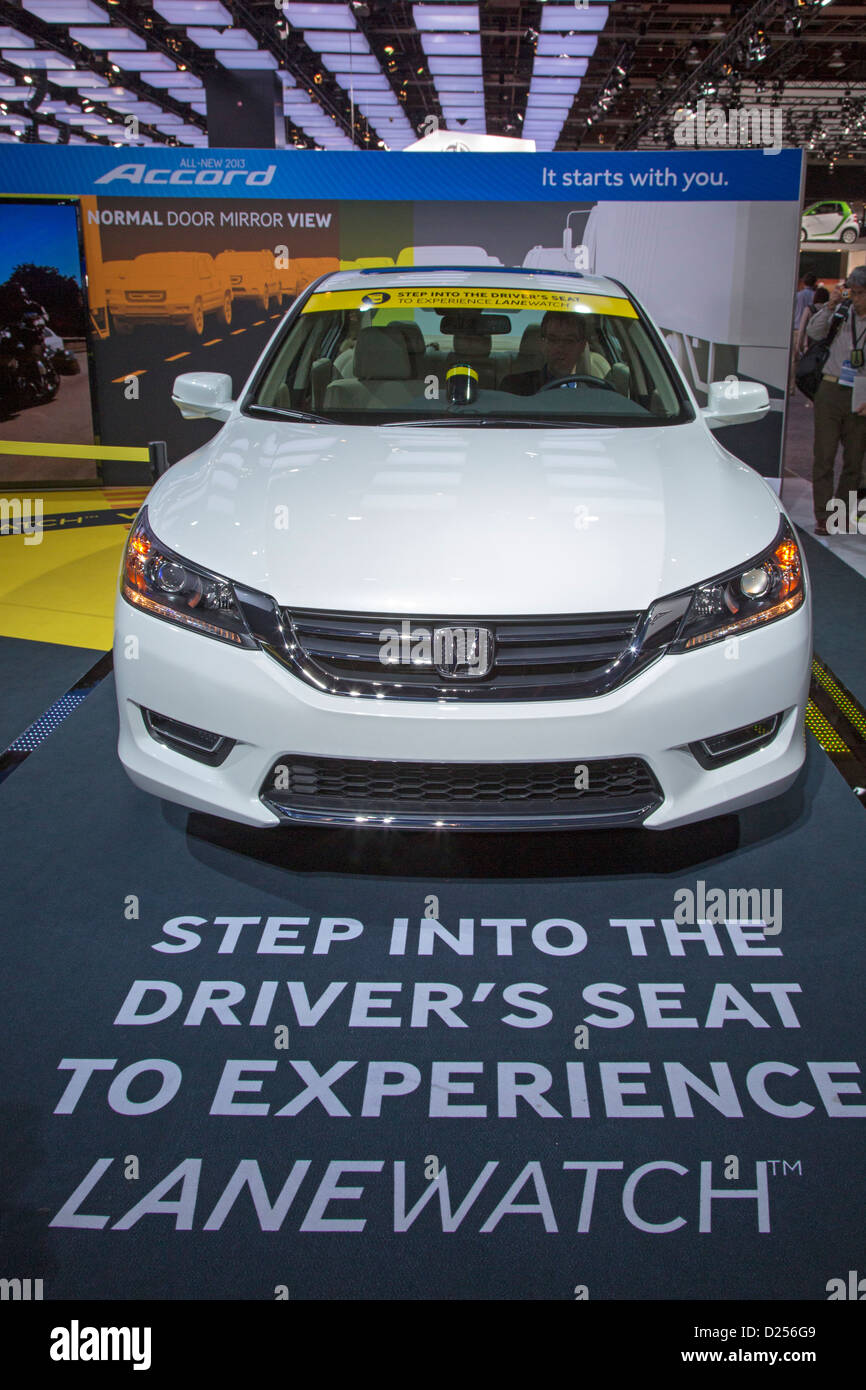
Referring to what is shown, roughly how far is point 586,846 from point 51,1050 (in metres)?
1.34

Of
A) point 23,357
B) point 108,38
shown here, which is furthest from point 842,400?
point 108,38

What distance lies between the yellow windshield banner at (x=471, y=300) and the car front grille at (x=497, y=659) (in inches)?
64.4

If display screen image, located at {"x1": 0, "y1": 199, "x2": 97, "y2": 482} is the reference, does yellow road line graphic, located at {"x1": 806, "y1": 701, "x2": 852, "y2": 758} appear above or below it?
below

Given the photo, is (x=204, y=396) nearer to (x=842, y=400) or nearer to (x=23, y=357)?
(x=842, y=400)

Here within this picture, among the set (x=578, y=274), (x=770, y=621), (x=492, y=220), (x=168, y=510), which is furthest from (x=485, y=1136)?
(x=492, y=220)

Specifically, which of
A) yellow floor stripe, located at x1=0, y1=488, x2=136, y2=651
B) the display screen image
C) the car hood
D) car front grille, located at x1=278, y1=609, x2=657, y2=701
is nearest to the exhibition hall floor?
car front grille, located at x1=278, y1=609, x2=657, y2=701

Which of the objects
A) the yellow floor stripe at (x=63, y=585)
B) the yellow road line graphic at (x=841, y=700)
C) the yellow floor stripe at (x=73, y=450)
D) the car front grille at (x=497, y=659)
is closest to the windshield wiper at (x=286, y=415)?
the car front grille at (x=497, y=659)

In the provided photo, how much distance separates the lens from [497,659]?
207cm

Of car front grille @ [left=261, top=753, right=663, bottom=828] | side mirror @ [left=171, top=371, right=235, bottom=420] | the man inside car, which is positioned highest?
the man inside car

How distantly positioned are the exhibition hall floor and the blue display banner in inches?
239

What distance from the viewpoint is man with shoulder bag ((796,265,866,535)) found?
5926mm

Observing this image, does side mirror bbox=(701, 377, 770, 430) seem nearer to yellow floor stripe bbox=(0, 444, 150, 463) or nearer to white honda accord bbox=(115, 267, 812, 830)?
white honda accord bbox=(115, 267, 812, 830)

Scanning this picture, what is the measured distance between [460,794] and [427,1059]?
53cm

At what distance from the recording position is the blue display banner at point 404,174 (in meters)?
7.46
